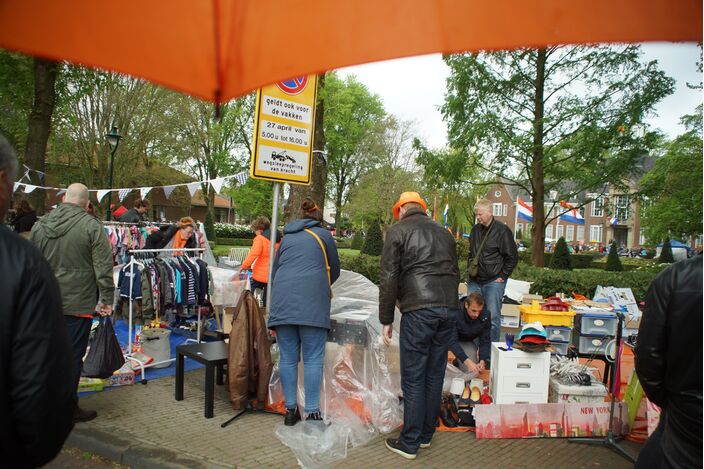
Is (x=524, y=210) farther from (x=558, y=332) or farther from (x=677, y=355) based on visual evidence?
(x=677, y=355)

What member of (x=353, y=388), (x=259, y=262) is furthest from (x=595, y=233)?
(x=353, y=388)

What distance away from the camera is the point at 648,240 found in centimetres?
2222

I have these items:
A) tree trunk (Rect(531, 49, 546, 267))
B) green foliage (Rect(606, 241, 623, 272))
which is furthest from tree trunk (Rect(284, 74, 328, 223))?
green foliage (Rect(606, 241, 623, 272))

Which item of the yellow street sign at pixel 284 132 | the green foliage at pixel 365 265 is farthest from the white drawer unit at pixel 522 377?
the green foliage at pixel 365 265

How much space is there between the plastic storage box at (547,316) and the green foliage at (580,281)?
5.39m

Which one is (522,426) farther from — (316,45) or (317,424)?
(316,45)

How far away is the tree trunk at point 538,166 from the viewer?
13158mm

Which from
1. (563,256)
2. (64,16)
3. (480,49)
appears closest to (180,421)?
(64,16)

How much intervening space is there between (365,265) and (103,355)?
9012 mm

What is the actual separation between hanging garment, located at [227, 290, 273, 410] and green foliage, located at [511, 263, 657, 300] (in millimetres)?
8080

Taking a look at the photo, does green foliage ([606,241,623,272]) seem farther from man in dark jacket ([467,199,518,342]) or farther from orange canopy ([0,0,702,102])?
orange canopy ([0,0,702,102])

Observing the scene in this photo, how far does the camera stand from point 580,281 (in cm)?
1083

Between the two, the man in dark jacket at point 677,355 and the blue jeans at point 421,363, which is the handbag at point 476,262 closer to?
the blue jeans at point 421,363

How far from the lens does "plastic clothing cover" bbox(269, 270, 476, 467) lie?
427 cm
